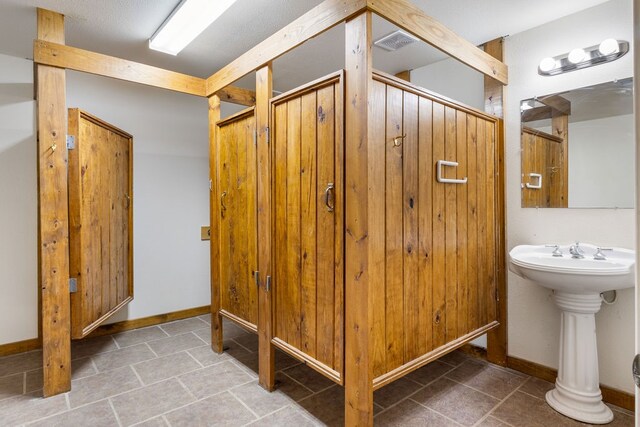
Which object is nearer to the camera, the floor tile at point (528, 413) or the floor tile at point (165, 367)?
the floor tile at point (528, 413)

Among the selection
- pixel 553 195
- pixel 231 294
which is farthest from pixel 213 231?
pixel 553 195

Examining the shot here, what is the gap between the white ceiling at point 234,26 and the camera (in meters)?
2.12

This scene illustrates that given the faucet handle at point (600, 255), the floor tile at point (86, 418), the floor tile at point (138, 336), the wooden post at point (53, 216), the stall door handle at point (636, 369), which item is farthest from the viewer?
the floor tile at point (138, 336)

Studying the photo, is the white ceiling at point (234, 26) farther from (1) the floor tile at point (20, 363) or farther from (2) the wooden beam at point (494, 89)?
(1) the floor tile at point (20, 363)

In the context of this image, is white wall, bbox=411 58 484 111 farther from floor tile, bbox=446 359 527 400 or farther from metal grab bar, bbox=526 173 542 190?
floor tile, bbox=446 359 527 400

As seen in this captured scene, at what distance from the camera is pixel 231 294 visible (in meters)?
2.66

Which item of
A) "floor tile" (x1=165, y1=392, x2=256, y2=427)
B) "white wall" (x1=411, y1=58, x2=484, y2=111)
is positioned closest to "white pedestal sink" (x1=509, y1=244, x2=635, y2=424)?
"white wall" (x1=411, y1=58, x2=484, y2=111)

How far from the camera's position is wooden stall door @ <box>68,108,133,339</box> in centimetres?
225

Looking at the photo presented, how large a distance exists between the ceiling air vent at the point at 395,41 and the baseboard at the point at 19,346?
12.0 ft

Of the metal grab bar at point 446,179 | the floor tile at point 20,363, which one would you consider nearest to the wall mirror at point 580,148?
the metal grab bar at point 446,179

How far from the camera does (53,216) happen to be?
6.92 ft

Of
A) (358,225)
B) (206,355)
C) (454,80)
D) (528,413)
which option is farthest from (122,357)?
(454,80)

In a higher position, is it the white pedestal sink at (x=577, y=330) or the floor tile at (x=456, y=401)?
the white pedestal sink at (x=577, y=330)

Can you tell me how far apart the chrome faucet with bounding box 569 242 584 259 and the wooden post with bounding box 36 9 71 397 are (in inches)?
123
